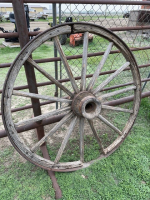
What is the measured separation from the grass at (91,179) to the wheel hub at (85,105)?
793 millimetres

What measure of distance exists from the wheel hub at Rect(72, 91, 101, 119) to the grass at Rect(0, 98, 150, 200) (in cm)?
79

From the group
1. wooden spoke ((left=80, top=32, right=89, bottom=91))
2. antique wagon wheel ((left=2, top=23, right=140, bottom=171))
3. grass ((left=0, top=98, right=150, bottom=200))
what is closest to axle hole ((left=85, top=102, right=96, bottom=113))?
antique wagon wheel ((left=2, top=23, right=140, bottom=171))

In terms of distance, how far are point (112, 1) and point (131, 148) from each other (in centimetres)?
181

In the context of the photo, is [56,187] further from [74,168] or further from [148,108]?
[148,108]

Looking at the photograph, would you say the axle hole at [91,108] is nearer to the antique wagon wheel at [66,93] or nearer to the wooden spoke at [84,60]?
the antique wagon wheel at [66,93]

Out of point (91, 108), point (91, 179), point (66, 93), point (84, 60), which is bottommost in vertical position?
point (91, 179)

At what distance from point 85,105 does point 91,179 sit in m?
0.92

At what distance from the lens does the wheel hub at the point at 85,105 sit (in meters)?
1.49

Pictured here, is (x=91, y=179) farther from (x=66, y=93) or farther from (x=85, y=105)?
(x=66, y=93)

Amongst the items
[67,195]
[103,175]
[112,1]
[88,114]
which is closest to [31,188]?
[67,195]

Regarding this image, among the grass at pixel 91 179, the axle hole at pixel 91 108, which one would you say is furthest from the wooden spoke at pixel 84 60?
the grass at pixel 91 179

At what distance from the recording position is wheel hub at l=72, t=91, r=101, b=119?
4.89 feet

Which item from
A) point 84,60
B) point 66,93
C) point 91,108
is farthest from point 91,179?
point 84,60

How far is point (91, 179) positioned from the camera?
6.09ft
